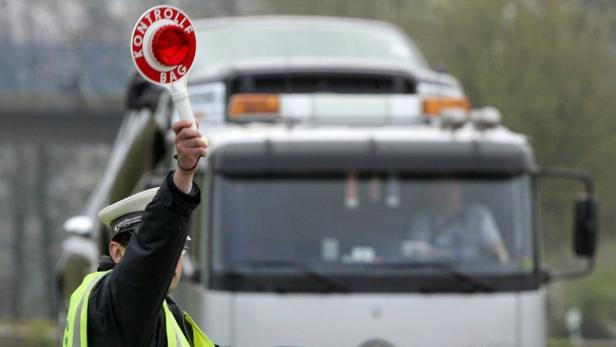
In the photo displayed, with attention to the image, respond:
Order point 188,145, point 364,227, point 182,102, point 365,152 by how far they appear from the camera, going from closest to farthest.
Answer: point 188,145
point 182,102
point 364,227
point 365,152

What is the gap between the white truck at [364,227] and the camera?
9.47m

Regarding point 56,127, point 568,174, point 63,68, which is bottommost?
point 568,174

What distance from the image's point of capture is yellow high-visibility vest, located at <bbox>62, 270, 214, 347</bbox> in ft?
13.6

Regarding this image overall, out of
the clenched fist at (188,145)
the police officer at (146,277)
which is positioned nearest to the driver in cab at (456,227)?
the police officer at (146,277)

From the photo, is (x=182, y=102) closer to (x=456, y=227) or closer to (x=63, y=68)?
(x=456, y=227)

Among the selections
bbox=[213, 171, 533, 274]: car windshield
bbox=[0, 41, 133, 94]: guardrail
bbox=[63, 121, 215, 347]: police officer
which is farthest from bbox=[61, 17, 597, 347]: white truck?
bbox=[0, 41, 133, 94]: guardrail

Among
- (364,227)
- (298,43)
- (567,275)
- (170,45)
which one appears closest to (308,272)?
(364,227)

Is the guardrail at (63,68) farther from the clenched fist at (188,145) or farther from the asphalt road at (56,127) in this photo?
the clenched fist at (188,145)

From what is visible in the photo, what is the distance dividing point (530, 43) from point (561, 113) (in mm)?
1815

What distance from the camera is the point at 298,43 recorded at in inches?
482

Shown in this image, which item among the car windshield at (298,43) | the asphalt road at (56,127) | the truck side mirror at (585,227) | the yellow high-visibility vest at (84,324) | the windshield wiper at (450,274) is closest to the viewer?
the yellow high-visibility vest at (84,324)

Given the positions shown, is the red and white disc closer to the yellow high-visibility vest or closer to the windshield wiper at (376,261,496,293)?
the yellow high-visibility vest

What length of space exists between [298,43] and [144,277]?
8.28 meters

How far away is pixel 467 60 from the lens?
34.6 metres
